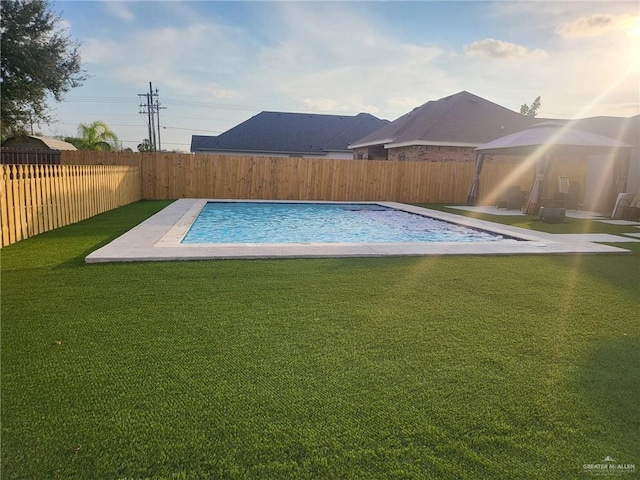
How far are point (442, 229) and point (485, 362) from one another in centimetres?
814

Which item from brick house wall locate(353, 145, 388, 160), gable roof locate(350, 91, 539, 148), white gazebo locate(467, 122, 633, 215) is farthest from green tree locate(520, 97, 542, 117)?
white gazebo locate(467, 122, 633, 215)

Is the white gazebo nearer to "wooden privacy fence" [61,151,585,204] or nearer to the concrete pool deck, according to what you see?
"wooden privacy fence" [61,151,585,204]

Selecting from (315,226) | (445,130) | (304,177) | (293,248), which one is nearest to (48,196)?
(293,248)

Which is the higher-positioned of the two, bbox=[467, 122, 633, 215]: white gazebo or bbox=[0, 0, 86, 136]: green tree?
bbox=[0, 0, 86, 136]: green tree

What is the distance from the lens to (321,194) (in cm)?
1742

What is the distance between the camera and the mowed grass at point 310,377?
1938 millimetres

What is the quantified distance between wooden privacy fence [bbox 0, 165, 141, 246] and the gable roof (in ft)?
46.7

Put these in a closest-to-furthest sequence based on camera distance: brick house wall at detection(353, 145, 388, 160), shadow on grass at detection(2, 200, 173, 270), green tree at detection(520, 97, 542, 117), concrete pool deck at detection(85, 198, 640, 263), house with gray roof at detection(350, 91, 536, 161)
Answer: shadow on grass at detection(2, 200, 173, 270)
concrete pool deck at detection(85, 198, 640, 263)
house with gray roof at detection(350, 91, 536, 161)
brick house wall at detection(353, 145, 388, 160)
green tree at detection(520, 97, 542, 117)

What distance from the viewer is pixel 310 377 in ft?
8.68

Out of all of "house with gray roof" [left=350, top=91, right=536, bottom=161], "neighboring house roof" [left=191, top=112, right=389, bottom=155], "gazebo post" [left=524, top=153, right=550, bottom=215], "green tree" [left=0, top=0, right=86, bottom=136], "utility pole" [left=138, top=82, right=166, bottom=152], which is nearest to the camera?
"green tree" [left=0, top=0, right=86, bottom=136]

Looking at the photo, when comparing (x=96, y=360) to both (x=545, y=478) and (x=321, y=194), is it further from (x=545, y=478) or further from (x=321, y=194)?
(x=321, y=194)

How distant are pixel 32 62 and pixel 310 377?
1500cm

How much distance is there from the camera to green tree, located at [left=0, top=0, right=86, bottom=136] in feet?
41.3

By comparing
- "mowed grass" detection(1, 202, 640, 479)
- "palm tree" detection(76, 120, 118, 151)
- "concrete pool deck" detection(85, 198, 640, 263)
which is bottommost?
"mowed grass" detection(1, 202, 640, 479)
